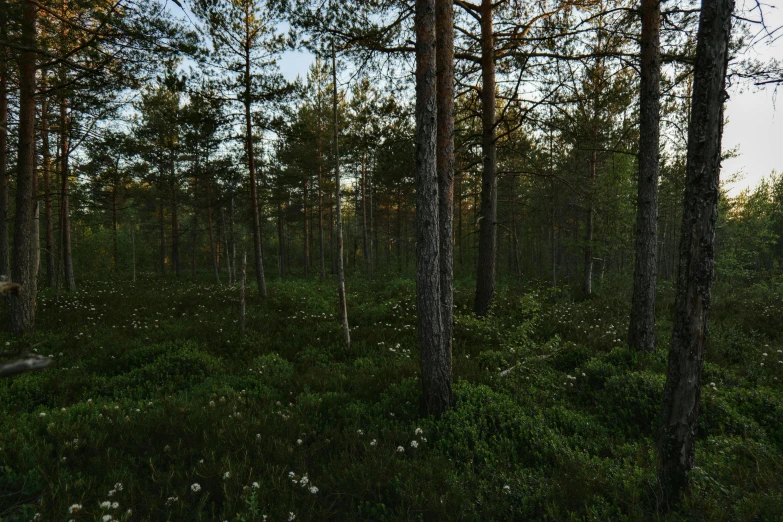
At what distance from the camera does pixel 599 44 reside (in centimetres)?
920

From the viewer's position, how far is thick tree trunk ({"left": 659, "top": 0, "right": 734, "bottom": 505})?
3.18 metres

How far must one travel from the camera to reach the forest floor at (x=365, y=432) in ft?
12.4

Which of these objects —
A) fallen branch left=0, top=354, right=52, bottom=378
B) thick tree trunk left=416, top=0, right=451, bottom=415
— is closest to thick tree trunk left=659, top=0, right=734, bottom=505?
thick tree trunk left=416, top=0, right=451, bottom=415

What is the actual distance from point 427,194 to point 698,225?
9.96ft

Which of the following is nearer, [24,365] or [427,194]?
[24,365]

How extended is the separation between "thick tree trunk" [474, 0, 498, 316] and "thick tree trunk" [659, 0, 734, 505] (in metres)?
6.70

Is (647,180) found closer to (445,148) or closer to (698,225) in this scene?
(445,148)

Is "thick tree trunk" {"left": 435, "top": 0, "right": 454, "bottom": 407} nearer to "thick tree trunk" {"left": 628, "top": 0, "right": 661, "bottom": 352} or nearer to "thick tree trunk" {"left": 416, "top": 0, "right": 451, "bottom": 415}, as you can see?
"thick tree trunk" {"left": 416, "top": 0, "right": 451, "bottom": 415}

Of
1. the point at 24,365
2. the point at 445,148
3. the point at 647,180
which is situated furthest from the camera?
the point at 647,180

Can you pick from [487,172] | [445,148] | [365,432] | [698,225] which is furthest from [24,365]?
[487,172]

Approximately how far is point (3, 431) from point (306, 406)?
14.1 feet

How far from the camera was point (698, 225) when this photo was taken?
3.24 metres

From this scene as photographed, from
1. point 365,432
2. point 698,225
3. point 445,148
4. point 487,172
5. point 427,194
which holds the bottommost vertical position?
point 365,432

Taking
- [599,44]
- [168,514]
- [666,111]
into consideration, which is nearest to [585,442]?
[168,514]
